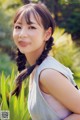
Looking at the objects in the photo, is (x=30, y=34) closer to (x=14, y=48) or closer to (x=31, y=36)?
(x=31, y=36)

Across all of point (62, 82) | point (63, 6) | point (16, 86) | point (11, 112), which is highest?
point (62, 82)

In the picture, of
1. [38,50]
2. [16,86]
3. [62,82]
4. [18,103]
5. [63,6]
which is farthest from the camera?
[63,6]

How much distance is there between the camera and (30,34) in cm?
214

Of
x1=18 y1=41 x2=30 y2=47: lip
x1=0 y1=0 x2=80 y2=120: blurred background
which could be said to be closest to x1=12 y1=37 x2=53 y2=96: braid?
x1=18 y1=41 x2=30 y2=47: lip

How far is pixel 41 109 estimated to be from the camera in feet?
6.85

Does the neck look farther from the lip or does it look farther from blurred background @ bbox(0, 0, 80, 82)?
blurred background @ bbox(0, 0, 80, 82)

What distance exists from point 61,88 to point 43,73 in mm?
119

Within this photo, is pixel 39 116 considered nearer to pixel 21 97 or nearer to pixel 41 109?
pixel 41 109

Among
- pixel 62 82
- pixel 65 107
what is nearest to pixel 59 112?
pixel 65 107

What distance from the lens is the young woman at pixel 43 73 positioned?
6.63ft

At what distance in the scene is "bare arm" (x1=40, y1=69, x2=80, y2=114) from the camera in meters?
2.01

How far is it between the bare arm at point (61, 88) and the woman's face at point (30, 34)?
7.1 inches

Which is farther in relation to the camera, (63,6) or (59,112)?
(63,6)

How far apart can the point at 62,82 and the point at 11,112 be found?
1.91 meters
